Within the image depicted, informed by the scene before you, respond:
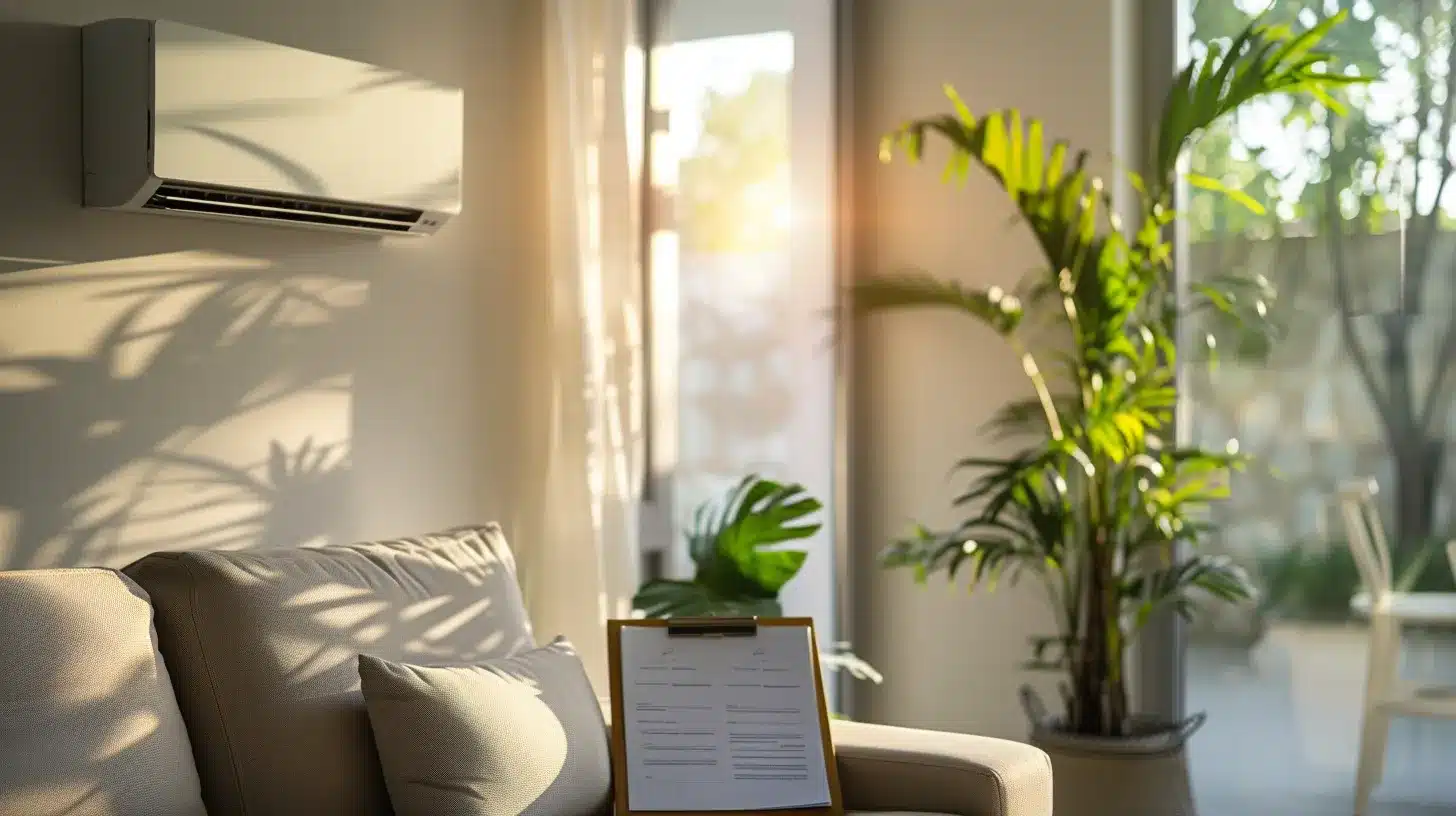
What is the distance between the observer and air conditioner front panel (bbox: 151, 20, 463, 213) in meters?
2.54

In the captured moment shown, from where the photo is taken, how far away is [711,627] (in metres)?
2.71

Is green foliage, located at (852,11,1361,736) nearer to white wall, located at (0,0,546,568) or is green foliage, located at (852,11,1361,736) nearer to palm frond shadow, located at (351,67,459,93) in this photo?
white wall, located at (0,0,546,568)

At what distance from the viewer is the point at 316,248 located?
3035 mm

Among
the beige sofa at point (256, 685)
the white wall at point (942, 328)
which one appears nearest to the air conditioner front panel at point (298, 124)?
the beige sofa at point (256, 685)

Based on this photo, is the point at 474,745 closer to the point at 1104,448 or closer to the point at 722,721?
the point at 722,721

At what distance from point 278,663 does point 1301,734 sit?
256 cm

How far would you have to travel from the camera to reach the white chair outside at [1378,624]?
3.65 meters

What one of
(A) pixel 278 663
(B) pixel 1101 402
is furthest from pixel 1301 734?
(A) pixel 278 663

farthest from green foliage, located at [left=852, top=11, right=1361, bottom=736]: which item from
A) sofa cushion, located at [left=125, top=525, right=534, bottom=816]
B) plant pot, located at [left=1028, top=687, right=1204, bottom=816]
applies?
sofa cushion, located at [left=125, top=525, right=534, bottom=816]

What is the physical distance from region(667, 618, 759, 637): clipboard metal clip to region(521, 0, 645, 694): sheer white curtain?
79 centimetres

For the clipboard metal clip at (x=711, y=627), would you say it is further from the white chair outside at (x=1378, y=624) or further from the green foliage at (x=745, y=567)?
the white chair outside at (x=1378, y=624)

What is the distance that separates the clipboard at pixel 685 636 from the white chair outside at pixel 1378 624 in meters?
1.64

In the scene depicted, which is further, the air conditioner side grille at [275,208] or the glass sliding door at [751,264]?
the glass sliding door at [751,264]

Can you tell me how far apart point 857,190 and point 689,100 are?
0.56m
